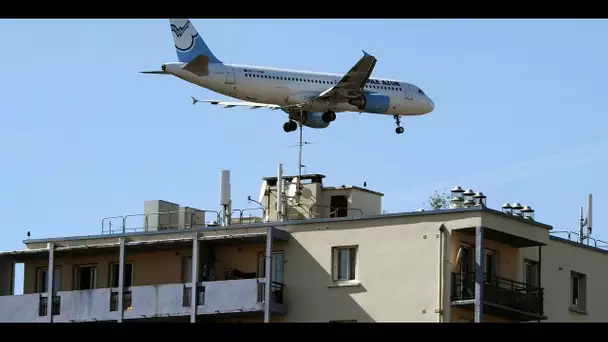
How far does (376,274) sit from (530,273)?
6.76 meters

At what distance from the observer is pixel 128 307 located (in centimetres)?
5256

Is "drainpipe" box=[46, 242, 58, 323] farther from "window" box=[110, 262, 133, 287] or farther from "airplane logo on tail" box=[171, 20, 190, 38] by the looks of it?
"airplane logo on tail" box=[171, 20, 190, 38]

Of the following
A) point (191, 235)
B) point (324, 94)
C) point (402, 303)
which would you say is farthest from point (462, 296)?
point (324, 94)

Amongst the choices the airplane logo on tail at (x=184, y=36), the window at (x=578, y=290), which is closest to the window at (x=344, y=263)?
the window at (x=578, y=290)

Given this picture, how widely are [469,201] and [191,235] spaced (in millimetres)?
9812

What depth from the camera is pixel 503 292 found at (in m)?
47.9

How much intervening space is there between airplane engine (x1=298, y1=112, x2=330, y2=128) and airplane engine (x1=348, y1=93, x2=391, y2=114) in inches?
82.2

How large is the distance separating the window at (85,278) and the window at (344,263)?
1079 cm

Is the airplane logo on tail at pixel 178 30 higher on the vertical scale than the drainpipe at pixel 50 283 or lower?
higher

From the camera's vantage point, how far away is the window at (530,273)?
1998 inches

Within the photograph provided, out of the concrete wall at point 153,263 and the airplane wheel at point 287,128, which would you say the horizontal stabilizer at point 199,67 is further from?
the concrete wall at point 153,263

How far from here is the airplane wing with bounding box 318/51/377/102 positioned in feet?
269

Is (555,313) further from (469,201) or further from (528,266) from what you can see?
(469,201)
